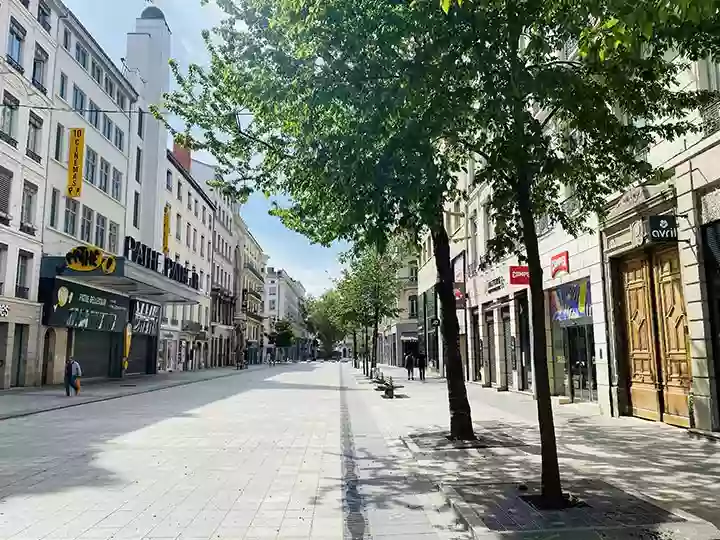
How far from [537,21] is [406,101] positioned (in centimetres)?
150

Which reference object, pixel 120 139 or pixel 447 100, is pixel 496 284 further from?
pixel 120 139

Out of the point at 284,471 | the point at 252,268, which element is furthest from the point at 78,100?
the point at 252,268

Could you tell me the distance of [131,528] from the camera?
19.6ft

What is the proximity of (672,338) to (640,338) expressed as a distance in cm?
142

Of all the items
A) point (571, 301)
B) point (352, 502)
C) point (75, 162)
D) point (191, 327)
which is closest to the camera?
point (352, 502)

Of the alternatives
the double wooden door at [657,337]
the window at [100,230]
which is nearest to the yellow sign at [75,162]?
the window at [100,230]

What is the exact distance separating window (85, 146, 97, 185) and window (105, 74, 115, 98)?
4584 mm

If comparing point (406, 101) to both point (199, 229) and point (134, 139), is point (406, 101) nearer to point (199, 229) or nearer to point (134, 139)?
point (134, 139)

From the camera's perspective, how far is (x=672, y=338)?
12750 millimetres

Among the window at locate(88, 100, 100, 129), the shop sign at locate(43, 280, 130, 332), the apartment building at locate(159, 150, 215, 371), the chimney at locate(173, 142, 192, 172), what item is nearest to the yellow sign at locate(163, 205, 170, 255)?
the apartment building at locate(159, 150, 215, 371)

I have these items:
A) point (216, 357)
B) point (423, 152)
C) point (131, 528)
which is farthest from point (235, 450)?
point (216, 357)

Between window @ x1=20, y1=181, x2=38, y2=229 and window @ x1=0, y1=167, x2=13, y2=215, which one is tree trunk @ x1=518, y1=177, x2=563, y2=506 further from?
window @ x1=20, y1=181, x2=38, y2=229

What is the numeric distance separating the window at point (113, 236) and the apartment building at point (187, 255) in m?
8.29

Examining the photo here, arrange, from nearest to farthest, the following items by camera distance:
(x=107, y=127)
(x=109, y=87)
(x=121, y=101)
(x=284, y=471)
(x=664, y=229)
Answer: (x=284, y=471)
(x=664, y=229)
(x=107, y=127)
(x=109, y=87)
(x=121, y=101)
